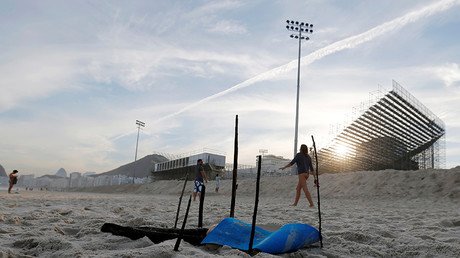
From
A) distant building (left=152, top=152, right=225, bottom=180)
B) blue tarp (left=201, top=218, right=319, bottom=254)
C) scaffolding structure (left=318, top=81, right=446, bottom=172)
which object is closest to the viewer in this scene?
blue tarp (left=201, top=218, right=319, bottom=254)

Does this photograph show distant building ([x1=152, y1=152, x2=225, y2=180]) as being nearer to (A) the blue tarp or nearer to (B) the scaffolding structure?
(B) the scaffolding structure

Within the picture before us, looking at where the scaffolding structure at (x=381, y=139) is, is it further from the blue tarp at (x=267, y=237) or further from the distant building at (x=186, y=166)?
the blue tarp at (x=267, y=237)

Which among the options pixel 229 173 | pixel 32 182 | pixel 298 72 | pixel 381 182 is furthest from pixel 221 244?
pixel 32 182

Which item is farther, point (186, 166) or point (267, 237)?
point (186, 166)

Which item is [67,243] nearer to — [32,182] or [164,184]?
[164,184]

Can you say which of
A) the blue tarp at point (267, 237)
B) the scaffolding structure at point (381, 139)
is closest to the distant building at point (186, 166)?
the scaffolding structure at point (381, 139)

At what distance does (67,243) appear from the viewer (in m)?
3.39

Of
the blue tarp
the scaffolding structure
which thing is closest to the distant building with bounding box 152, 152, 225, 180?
the scaffolding structure

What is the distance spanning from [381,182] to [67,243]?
17777 mm

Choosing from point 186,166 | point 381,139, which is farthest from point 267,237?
point 186,166

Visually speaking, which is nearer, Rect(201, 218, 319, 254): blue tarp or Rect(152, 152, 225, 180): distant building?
Rect(201, 218, 319, 254): blue tarp

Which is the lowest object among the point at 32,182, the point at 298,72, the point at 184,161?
the point at 32,182

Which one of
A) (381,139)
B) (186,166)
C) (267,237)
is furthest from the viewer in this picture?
(186,166)

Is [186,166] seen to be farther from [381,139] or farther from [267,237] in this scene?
[267,237]
